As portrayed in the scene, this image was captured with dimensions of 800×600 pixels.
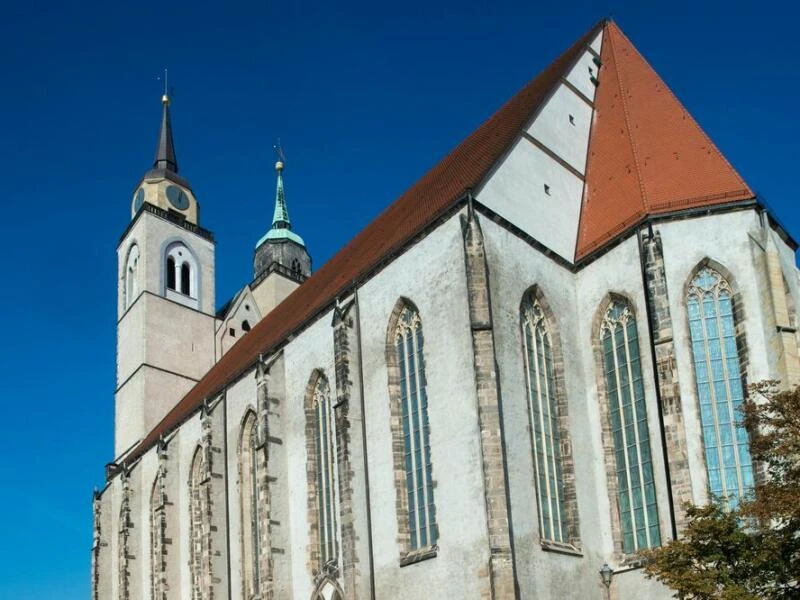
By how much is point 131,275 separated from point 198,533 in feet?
48.7

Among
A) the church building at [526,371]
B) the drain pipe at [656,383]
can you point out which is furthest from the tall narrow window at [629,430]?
the drain pipe at [656,383]

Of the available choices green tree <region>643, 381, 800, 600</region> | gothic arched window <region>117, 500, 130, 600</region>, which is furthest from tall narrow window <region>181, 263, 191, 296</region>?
green tree <region>643, 381, 800, 600</region>

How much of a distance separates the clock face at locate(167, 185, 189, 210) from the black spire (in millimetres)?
1103

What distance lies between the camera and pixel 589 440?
21.4 metres

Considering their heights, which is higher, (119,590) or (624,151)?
(624,151)

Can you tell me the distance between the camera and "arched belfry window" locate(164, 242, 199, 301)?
40688mm

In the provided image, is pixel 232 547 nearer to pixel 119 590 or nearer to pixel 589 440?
pixel 119 590

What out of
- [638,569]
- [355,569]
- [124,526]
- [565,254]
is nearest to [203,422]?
[124,526]

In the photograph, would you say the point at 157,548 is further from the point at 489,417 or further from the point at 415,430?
the point at 489,417

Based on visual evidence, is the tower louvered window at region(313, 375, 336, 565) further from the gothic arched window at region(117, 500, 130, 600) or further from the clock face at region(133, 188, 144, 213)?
the clock face at region(133, 188, 144, 213)

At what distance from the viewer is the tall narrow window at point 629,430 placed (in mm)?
20203

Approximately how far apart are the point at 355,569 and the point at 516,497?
429 cm

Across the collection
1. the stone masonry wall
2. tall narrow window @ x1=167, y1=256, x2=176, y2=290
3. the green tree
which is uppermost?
tall narrow window @ x1=167, y1=256, x2=176, y2=290

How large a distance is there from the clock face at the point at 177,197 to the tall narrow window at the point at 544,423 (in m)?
24.2
